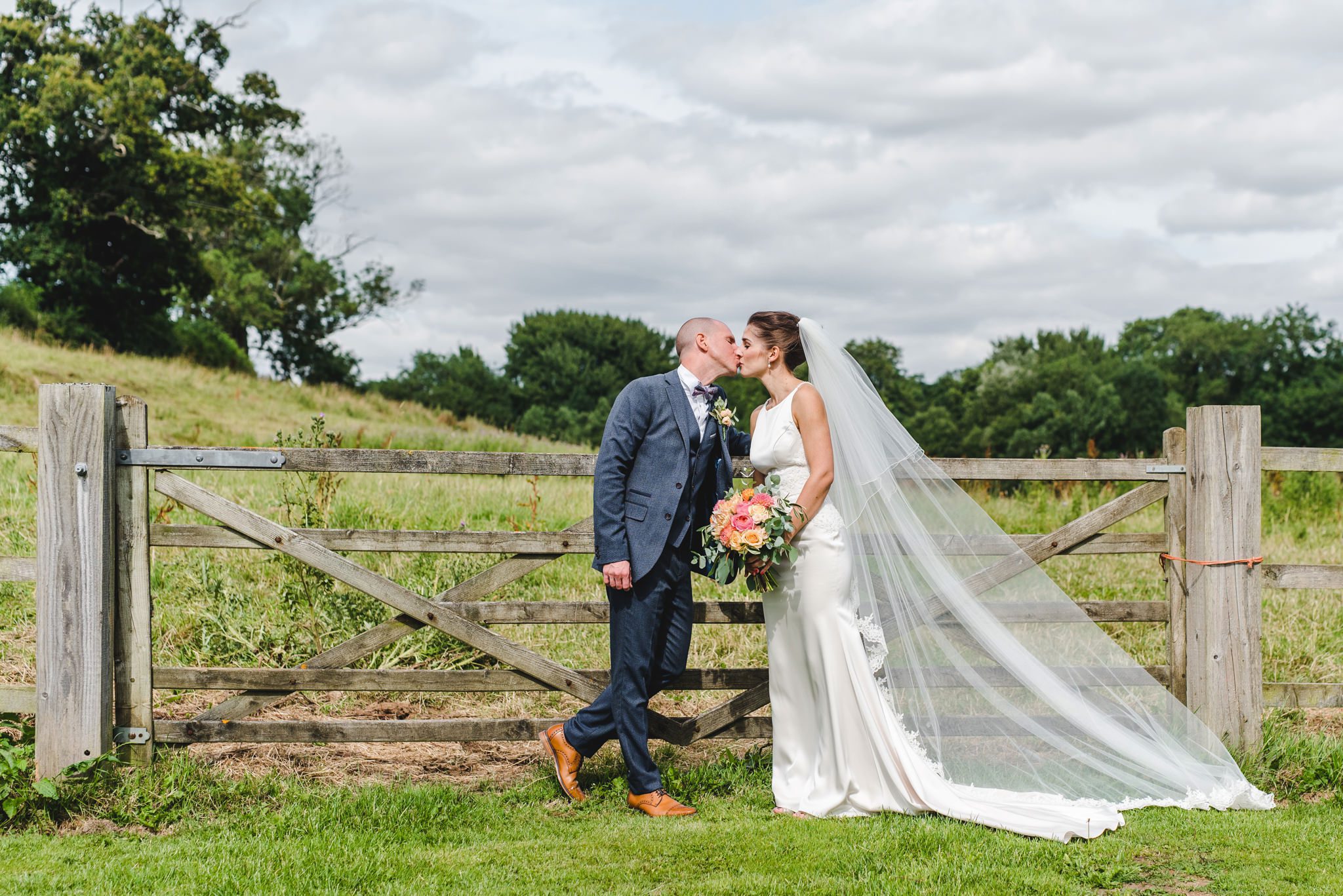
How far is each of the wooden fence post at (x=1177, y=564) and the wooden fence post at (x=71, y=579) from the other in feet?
18.7

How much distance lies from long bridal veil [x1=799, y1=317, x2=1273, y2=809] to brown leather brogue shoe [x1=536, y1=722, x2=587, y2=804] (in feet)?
5.34

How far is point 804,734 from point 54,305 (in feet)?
119

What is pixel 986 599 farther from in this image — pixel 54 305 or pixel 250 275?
pixel 250 275

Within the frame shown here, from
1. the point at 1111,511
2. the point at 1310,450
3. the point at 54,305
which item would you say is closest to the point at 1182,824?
the point at 1111,511

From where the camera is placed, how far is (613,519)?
16.0ft

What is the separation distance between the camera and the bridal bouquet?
487cm

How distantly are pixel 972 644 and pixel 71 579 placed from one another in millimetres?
4582

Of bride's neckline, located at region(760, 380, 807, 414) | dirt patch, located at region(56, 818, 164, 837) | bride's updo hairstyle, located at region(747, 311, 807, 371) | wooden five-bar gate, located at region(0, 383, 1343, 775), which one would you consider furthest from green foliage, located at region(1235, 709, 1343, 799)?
dirt patch, located at region(56, 818, 164, 837)

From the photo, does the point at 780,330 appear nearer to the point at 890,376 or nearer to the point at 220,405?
the point at 220,405

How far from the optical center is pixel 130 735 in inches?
202

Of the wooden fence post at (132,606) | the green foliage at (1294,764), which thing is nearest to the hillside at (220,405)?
the wooden fence post at (132,606)

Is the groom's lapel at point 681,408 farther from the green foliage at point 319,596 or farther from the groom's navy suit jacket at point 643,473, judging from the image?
the green foliage at point 319,596

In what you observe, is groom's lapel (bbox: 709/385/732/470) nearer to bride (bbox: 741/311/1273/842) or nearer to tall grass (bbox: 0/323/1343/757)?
bride (bbox: 741/311/1273/842)

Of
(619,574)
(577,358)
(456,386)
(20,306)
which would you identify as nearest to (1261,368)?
(577,358)
